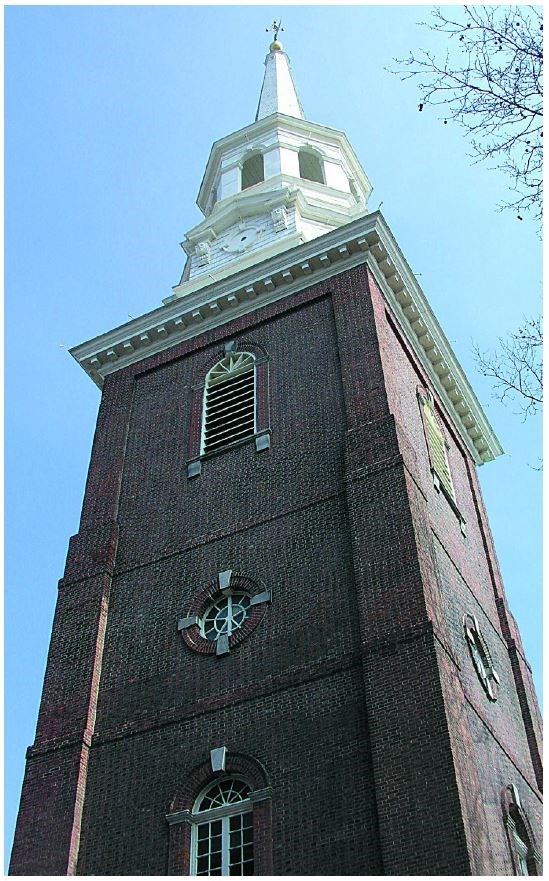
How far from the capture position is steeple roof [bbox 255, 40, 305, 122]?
1547 inches

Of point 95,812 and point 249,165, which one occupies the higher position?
point 249,165

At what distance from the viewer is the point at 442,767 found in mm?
15117

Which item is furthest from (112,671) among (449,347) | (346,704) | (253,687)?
(449,347)

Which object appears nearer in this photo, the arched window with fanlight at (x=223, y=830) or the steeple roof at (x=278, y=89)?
the arched window with fanlight at (x=223, y=830)

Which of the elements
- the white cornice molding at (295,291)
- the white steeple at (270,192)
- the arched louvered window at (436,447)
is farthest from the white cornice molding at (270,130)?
the arched louvered window at (436,447)

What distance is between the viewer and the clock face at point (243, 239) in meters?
31.1

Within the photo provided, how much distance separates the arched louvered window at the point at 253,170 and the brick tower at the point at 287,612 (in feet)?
33.5

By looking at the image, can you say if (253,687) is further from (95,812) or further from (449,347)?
(449,347)

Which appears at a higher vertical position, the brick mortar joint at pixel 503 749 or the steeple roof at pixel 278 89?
the steeple roof at pixel 278 89

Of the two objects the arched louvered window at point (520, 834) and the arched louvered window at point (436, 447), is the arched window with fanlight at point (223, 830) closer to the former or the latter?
the arched louvered window at point (520, 834)

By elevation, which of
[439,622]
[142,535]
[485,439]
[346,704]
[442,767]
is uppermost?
[485,439]

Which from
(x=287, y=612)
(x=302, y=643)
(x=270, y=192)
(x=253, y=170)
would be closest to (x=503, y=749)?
(x=302, y=643)

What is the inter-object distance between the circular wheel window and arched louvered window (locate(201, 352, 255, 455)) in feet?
12.9

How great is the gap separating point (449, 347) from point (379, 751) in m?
14.2
